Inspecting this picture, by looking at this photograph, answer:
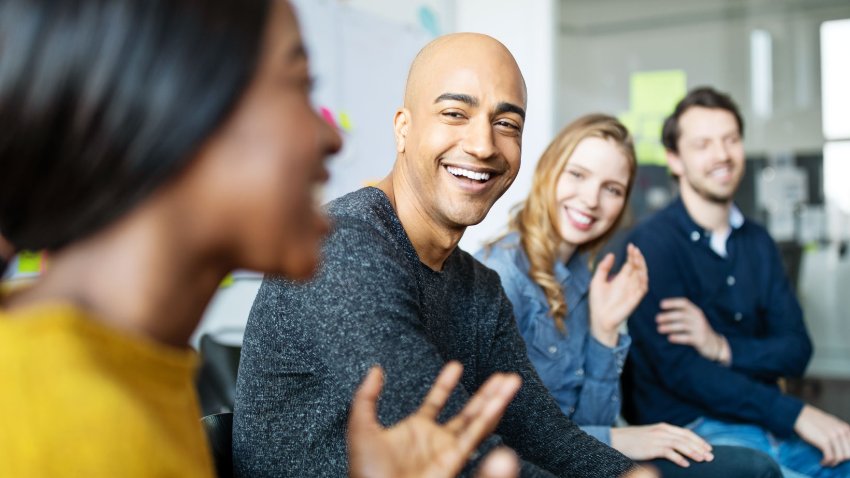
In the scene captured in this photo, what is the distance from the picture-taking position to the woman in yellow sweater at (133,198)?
1.77ft

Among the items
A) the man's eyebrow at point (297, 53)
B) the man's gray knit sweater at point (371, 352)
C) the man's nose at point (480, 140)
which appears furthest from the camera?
the man's nose at point (480, 140)

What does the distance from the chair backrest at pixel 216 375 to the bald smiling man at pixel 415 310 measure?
116 cm

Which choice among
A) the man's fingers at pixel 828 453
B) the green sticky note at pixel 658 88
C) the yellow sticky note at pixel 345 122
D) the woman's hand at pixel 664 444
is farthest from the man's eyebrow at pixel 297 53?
the green sticky note at pixel 658 88

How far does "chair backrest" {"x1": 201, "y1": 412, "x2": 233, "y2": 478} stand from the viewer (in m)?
1.27

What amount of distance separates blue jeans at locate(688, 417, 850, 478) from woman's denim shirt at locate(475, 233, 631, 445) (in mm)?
416

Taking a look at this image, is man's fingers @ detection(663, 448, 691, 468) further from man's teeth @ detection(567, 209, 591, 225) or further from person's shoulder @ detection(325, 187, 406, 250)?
person's shoulder @ detection(325, 187, 406, 250)

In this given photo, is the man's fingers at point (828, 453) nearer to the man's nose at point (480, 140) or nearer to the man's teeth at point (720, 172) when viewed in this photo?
the man's teeth at point (720, 172)

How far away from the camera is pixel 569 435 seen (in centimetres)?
146

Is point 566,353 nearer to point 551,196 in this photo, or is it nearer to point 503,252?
point 503,252

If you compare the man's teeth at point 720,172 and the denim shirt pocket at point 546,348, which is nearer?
the denim shirt pocket at point 546,348

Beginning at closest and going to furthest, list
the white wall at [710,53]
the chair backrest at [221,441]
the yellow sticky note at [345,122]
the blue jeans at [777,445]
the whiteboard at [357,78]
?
the chair backrest at [221,441], the blue jeans at [777,445], the whiteboard at [357,78], the yellow sticky note at [345,122], the white wall at [710,53]

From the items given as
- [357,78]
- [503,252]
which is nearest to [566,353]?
[503,252]

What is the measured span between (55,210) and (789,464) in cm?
230

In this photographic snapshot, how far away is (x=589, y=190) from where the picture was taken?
7.45 feet
